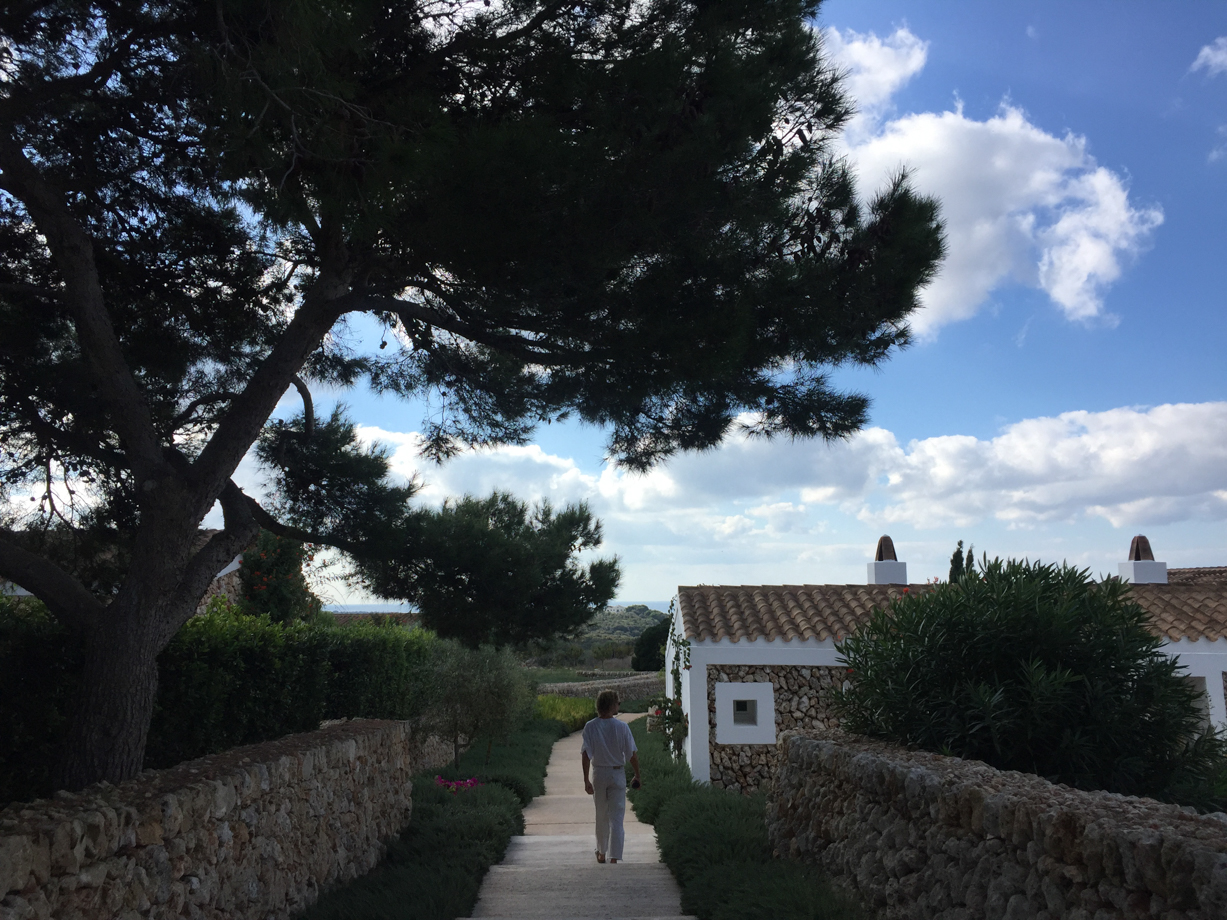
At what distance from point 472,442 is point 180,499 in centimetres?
314

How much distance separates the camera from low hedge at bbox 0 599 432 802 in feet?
23.6

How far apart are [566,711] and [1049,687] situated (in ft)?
74.0

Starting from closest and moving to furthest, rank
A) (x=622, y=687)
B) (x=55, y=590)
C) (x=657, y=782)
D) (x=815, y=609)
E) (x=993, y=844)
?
(x=993, y=844) → (x=55, y=590) → (x=657, y=782) → (x=815, y=609) → (x=622, y=687)

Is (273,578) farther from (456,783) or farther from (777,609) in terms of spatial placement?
(777,609)

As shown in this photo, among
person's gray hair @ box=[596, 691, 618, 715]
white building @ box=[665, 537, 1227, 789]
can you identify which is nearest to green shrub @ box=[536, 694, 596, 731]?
white building @ box=[665, 537, 1227, 789]

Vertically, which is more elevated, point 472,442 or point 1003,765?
point 472,442

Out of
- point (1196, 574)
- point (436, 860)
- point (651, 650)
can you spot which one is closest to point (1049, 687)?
point (436, 860)

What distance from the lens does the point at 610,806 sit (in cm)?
788

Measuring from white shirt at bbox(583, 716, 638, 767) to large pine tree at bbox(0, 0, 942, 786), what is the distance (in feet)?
7.78

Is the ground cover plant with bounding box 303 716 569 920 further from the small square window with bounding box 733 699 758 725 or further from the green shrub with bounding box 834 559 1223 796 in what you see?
the green shrub with bounding box 834 559 1223 796

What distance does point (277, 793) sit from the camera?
5.89 metres

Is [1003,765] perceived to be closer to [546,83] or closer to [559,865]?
[559,865]

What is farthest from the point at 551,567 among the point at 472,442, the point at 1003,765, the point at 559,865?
the point at 1003,765

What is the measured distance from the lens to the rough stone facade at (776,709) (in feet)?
44.7
